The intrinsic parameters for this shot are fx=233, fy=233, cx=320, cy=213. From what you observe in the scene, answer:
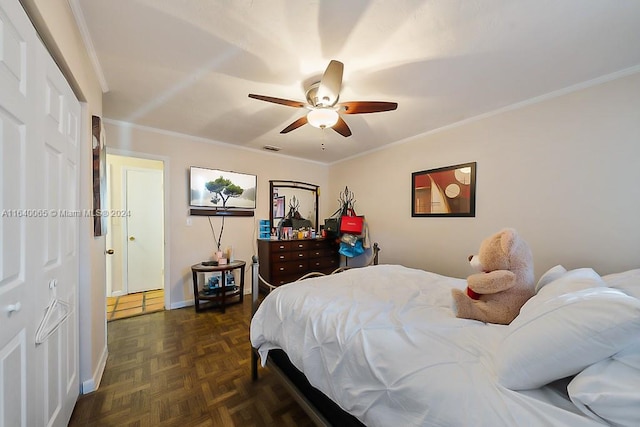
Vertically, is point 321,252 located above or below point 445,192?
below

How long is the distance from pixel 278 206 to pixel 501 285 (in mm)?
3509

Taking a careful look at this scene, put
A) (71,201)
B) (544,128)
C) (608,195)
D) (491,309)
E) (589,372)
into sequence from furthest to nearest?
(544,128), (608,195), (71,201), (491,309), (589,372)

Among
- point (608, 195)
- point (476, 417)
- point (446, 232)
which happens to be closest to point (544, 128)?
point (608, 195)

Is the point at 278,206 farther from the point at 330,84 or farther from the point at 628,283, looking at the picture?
the point at 628,283

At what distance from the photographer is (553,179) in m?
2.18

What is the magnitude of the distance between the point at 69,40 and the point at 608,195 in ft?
12.9

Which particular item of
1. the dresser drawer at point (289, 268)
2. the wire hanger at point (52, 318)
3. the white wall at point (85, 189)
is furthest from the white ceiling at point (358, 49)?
the dresser drawer at point (289, 268)

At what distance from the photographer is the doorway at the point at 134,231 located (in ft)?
12.2

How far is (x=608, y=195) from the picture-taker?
1912mm

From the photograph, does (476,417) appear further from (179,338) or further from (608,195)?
(179,338)

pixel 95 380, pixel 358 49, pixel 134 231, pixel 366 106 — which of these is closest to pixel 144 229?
pixel 134 231

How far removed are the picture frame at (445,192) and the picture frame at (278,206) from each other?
7.26 feet

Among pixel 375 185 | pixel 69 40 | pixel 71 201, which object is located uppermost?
pixel 69 40

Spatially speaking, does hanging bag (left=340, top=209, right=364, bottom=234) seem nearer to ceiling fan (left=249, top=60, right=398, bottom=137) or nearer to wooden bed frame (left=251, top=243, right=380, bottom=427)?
ceiling fan (left=249, top=60, right=398, bottom=137)
